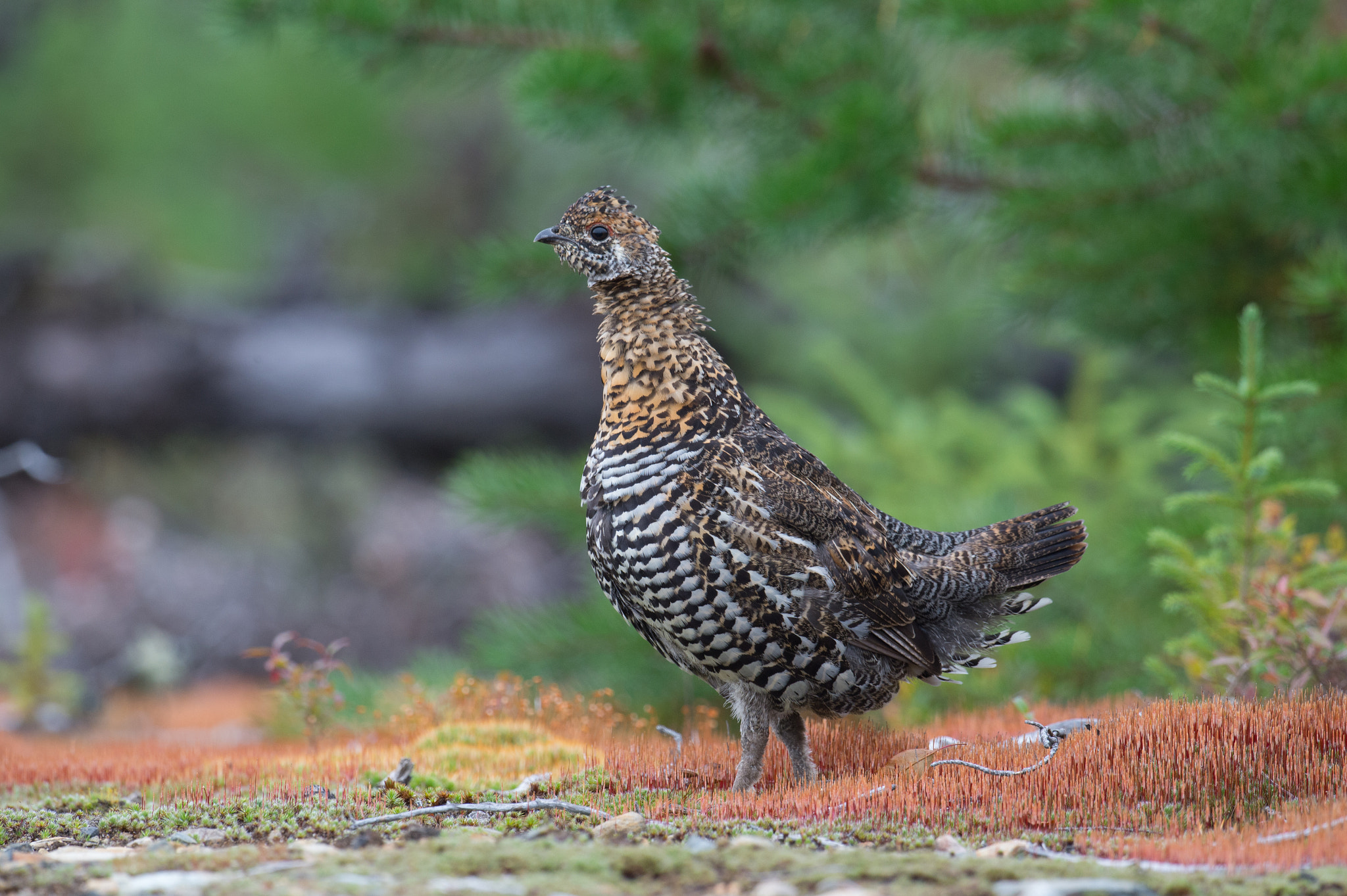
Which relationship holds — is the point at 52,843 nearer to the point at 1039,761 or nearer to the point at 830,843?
the point at 830,843

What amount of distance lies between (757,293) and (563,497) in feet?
20.2

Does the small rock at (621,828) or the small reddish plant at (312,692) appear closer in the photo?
the small rock at (621,828)

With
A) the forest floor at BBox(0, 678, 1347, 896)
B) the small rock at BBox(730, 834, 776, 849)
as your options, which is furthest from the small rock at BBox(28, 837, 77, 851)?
the small rock at BBox(730, 834, 776, 849)

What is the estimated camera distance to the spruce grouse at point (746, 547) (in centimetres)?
436

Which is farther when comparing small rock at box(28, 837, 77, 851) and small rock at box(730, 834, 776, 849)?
small rock at box(28, 837, 77, 851)

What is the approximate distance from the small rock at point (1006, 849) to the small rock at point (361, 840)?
1.68m

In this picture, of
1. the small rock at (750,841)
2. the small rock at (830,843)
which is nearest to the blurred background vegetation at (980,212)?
the small rock at (830,843)

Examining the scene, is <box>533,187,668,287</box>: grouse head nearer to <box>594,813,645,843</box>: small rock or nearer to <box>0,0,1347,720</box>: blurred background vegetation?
<box>0,0,1347,720</box>: blurred background vegetation

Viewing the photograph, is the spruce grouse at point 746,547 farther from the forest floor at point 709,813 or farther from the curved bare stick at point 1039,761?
the curved bare stick at point 1039,761

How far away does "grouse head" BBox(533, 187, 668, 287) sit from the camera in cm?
491

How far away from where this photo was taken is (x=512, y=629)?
782 centimetres

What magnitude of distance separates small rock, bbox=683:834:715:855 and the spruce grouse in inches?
36.5

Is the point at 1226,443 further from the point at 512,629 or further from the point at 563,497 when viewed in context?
the point at 512,629

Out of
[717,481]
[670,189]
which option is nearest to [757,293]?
[670,189]
